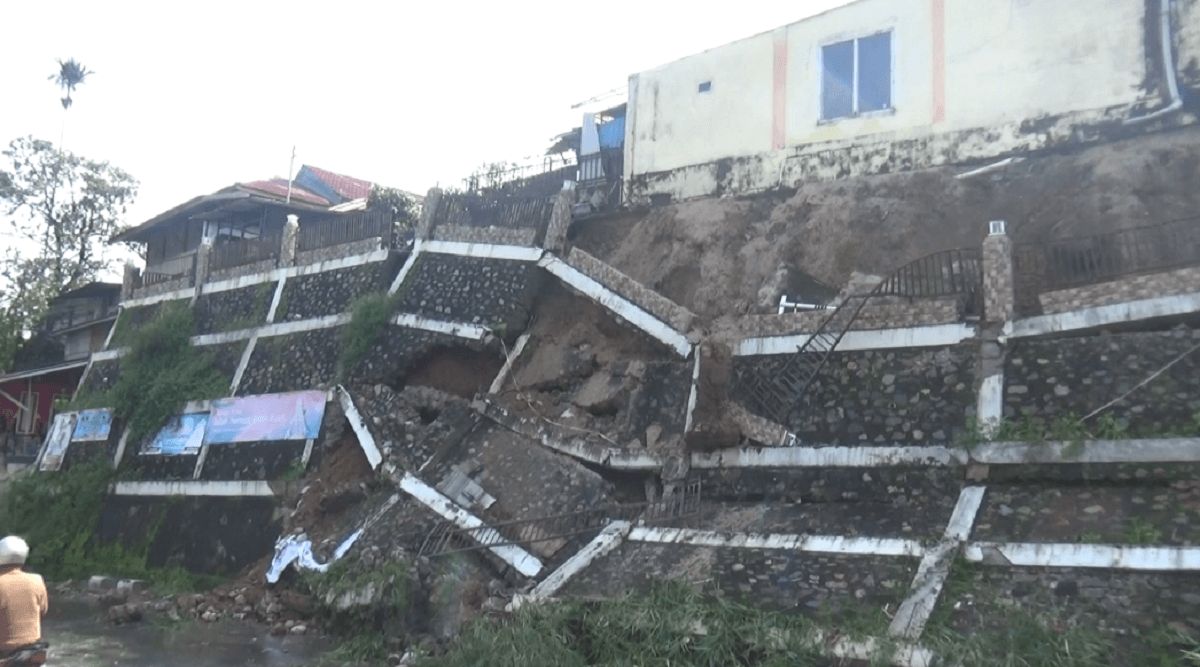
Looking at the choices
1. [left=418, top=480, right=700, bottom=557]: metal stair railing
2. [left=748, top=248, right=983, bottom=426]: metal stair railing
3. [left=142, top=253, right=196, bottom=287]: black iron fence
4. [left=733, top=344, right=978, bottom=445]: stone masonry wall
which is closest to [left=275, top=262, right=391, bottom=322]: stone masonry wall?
[left=142, top=253, right=196, bottom=287]: black iron fence

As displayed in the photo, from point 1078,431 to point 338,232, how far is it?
14913 mm

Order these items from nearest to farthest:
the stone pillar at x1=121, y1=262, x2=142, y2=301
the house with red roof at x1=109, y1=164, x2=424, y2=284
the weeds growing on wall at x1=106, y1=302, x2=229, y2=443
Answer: the weeds growing on wall at x1=106, y1=302, x2=229, y2=443
the house with red roof at x1=109, y1=164, x2=424, y2=284
the stone pillar at x1=121, y1=262, x2=142, y2=301

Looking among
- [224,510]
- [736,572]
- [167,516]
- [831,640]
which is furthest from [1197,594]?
[167,516]

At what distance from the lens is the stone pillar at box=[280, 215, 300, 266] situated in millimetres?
21328

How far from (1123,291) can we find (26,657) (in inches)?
430

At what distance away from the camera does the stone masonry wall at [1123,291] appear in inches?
422

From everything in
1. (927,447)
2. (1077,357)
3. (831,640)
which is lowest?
(831,640)

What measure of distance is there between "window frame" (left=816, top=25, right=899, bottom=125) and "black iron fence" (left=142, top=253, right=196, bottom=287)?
1502cm

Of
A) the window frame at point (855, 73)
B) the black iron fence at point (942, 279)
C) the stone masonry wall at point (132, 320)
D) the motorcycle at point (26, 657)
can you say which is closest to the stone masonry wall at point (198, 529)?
the stone masonry wall at point (132, 320)

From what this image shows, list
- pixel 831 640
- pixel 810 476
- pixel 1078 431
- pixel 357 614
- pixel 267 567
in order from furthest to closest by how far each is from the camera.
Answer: pixel 267 567 → pixel 357 614 → pixel 810 476 → pixel 1078 431 → pixel 831 640

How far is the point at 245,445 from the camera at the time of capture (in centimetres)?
1925

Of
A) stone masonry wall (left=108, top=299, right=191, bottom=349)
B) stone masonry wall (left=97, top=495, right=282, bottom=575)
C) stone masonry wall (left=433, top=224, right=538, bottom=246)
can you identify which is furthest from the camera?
stone masonry wall (left=108, top=299, right=191, bottom=349)

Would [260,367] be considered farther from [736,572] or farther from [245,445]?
[736,572]

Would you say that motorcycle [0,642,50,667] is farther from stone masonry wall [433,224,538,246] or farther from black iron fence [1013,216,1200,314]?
stone masonry wall [433,224,538,246]
